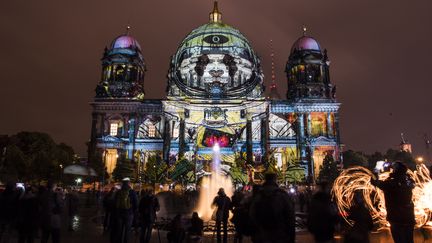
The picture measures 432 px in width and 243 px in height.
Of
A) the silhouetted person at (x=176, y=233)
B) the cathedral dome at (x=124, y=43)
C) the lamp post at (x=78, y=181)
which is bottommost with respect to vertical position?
the silhouetted person at (x=176, y=233)

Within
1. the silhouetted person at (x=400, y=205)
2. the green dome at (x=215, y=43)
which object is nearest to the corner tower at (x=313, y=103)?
the green dome at (x=215, y=43)

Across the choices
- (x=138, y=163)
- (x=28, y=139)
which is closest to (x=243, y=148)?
(x=138, y=163)

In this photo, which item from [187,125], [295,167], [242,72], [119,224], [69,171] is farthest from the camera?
[242,72]

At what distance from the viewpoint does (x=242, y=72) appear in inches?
3206

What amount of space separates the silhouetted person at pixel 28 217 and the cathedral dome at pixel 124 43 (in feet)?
217

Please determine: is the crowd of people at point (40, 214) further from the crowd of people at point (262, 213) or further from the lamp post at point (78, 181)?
the lamp post at point (78, 181)

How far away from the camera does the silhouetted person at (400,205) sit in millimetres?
7137

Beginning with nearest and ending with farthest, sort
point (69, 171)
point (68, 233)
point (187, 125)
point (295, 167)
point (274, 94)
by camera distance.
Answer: point (68, 233) → point (69, 171) → point (295, 167) → point (187, 125) → point (274, 94)

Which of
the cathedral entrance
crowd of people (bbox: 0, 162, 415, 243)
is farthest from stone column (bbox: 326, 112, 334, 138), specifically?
crowd of people (bbox: 0, 162, 415, 243)

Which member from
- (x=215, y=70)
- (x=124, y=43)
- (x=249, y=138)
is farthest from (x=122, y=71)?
(x=249, y=138)

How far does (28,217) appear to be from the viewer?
9.75 metres

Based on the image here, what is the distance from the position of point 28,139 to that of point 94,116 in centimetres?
2071

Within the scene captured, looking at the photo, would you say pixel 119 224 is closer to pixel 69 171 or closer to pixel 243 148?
pixel 69 171

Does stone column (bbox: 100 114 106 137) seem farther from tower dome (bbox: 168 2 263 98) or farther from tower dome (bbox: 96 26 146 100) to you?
tower dome (bbox: 168 2 263 98)
